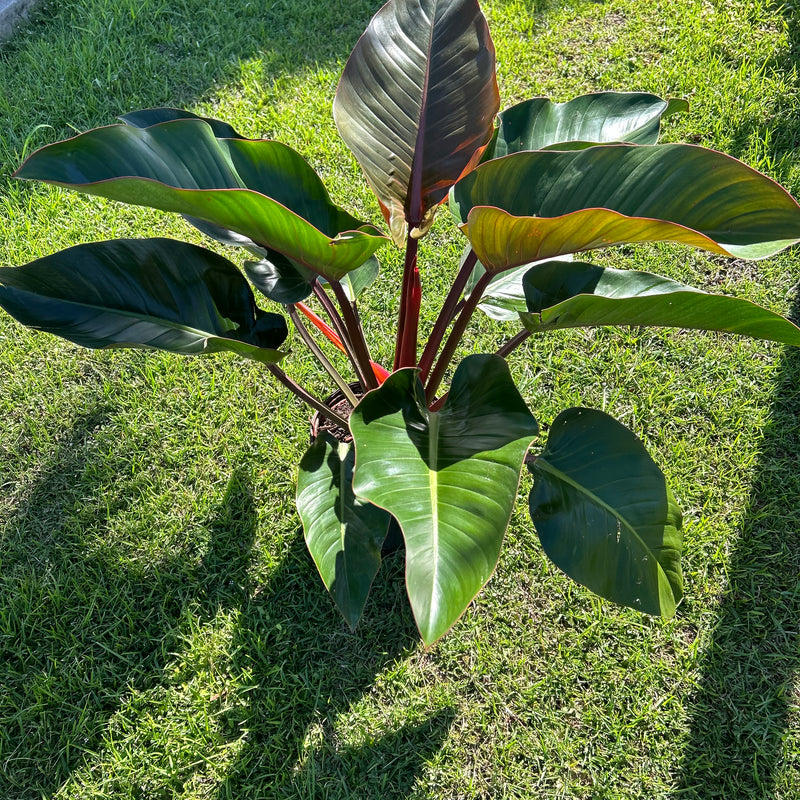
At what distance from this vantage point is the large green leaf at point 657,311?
→ 102 centimetres

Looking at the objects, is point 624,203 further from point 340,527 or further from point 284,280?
point 340,527

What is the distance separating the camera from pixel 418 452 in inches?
46.9

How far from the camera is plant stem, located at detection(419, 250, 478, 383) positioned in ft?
4.76

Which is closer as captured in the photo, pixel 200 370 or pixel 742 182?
pixel 742 182

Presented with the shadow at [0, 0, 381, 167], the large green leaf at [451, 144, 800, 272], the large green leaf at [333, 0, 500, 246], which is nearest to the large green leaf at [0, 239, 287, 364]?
the large green leaf at [333, 0, 500, 246]

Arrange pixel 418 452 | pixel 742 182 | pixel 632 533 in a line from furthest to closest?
pixel 632 533, pixel 418 452, pixel 742 182

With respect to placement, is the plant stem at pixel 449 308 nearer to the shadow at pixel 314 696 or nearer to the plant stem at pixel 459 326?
the plant stem at pixel 459 326

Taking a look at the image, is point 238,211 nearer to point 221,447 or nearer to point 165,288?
point 165,288

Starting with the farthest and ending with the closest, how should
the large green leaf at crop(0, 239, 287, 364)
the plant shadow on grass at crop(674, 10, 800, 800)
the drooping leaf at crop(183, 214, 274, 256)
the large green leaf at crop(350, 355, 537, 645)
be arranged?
the plant shadow on grass at crop(674, 10, 800, 800), the drooping leaf at crop(183, 214, 274, 256), the large green leaf at crop(0, 239, 287, 364), the large green leaf at crop(350, 355, 537, 645)

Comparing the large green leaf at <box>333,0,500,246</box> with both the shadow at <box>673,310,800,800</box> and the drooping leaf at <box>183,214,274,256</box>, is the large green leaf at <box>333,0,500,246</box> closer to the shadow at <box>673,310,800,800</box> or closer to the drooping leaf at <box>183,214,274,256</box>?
the drooping leaf at <box>183,214,274,256</box>

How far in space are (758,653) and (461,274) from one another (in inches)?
48.9

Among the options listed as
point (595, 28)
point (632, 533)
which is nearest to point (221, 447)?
point (632, 533)

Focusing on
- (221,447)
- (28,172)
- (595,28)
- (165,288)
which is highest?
(28,172)

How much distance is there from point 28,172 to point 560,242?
2.71 ft
